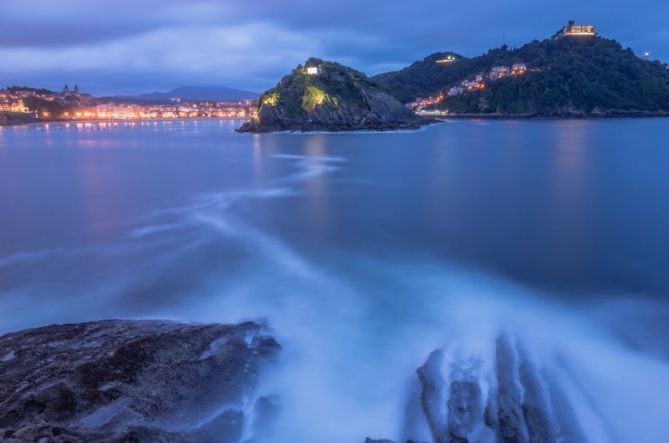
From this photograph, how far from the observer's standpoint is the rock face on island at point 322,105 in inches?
2397

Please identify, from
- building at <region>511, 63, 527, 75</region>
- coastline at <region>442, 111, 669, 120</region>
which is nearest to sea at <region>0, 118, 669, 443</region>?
coastline at <region>442, 111, 669, 120</region>

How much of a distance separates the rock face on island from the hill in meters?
26.6

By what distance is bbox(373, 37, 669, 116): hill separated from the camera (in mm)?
96250

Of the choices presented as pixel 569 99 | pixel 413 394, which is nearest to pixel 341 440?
pixel 413 394

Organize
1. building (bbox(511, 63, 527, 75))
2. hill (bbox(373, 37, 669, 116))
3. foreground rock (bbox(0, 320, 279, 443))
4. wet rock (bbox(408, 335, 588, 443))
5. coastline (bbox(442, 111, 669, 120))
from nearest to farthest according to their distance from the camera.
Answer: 1. foreground rock (bbox(0, 320, 279, 443))
2. wet rock (bbox(408, 335, 588, 443))
3. coastline (bbox(442, 111, 669, 120))
4. hill (bbox(373, 37, 669, 116))
5. building (bbox(511, 63, 527, 75))

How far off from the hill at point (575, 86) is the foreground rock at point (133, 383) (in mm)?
90996

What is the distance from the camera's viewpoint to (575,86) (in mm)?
98812

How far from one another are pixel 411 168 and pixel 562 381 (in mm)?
19964

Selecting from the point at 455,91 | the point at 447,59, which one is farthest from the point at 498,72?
the point at 447,59

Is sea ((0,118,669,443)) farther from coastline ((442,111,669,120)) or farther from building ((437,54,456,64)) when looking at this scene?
building ((437,54,456,64))

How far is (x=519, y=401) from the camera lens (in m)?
4.25

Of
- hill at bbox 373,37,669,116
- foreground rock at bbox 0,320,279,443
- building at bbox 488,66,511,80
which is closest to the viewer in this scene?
foreground rock at bbox 0,320,279,443

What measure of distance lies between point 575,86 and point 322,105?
66.0 meters

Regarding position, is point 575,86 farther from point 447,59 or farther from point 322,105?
point 447,59
